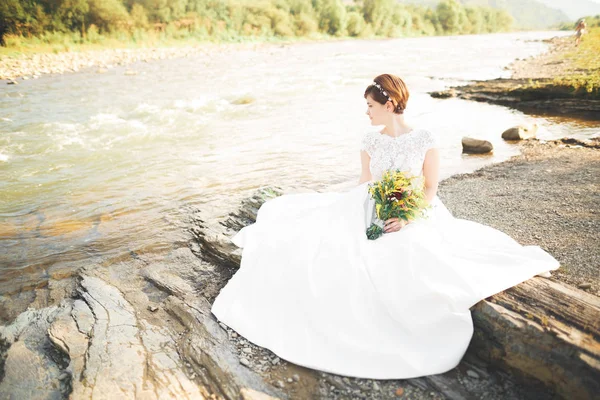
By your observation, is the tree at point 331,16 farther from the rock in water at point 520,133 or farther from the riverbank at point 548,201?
the riverbank at point 548,201

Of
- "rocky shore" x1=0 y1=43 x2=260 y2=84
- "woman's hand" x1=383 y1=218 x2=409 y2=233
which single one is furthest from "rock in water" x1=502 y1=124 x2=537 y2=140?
"rocky shore" x1=0 y1=43 x2=260 y2=84

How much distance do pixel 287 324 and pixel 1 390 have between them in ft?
7.23

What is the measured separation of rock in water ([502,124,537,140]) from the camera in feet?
31.3

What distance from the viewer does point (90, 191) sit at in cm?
730

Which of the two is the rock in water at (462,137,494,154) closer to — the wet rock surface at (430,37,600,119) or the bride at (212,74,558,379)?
the wet rock surface at (430,37,600,119)

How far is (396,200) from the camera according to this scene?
10.4 feet

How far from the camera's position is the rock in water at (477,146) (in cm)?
886

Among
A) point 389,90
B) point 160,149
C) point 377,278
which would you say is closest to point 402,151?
point 389,90

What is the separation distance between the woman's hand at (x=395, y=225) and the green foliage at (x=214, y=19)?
121 ft

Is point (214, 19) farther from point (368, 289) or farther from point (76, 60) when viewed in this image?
point (368, 289)

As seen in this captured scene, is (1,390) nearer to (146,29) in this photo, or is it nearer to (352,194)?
(352,194)

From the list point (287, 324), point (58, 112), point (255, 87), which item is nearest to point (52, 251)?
point (287, 324)

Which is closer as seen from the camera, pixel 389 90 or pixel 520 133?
pixel 389 90

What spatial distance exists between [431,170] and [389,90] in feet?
2.80
